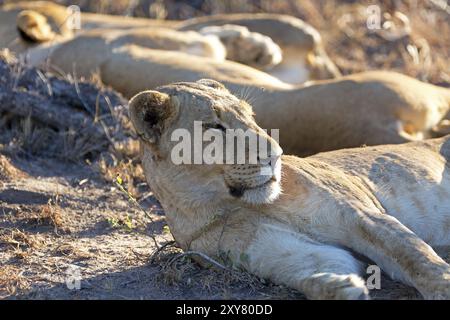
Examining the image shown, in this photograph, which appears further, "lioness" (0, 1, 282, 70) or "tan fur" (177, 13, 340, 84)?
"tan fur" (177, 13, 340, 84)

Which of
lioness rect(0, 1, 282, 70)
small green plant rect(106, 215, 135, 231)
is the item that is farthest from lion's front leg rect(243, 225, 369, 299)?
lioness rect(0, 1, 282, 70)

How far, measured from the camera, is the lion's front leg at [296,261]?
13.4ft

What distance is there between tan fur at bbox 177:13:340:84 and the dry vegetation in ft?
2.96

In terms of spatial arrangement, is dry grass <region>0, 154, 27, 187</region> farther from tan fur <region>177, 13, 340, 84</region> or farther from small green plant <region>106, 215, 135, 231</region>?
tan fur <region>177, 13, 340, 84</region>

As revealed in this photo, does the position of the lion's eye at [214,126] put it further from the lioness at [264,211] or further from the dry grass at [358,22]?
the dry grass at [358,22]

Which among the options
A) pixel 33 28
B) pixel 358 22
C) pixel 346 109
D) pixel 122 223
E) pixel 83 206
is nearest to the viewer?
pixel 122 223

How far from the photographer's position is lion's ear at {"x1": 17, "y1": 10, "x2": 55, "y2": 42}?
873cm

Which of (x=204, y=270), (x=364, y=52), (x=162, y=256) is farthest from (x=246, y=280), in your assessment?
(x=364, y=52)

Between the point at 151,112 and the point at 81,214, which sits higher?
the point at 151,112

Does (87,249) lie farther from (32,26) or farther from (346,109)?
(32,26)

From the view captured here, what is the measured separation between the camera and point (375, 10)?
11.2m

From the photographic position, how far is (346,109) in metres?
6.77

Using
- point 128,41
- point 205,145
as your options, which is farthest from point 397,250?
point 128,41

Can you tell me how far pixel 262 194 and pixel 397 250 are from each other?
59 cm
